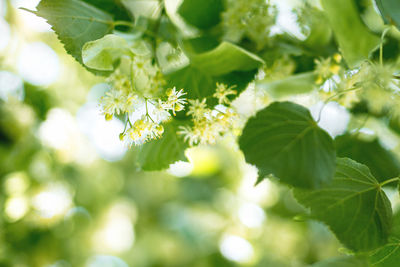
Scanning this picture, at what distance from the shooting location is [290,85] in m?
0.59

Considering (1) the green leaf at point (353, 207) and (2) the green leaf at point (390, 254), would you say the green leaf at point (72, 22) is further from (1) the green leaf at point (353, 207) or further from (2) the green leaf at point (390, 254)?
(2) the green leaf at point (390, 254)

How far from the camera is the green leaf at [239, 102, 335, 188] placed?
367 millimetres

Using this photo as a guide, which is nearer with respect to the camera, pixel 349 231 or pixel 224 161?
pixel 349 231

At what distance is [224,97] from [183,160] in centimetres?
11

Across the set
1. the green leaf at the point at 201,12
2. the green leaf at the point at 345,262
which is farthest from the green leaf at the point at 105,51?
the green leaf at the point at 345,262

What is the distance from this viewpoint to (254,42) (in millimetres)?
563

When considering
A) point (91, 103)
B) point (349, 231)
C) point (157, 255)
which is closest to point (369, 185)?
point (349, 231)

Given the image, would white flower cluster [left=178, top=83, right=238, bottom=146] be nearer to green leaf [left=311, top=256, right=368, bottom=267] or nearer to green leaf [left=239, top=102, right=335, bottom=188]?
green leaf [left=239, top=102, right=335, bottom=188]

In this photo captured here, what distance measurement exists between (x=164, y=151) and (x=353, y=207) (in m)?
0.26

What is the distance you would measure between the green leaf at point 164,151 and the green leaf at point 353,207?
0.17 m

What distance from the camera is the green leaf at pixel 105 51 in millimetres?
406

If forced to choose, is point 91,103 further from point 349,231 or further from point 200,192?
point 349,231

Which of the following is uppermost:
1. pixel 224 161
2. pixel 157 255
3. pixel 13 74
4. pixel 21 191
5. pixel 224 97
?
pixel 224 97

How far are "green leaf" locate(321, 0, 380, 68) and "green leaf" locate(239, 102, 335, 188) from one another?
109 millimetres
